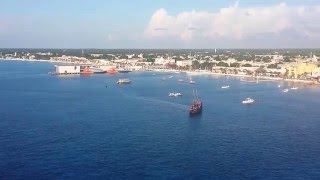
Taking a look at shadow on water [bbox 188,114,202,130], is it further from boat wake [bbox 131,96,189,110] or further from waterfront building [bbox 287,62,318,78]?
waterfront building [bbox 287,62,318,78]

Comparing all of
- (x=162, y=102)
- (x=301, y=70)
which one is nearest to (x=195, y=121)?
(x=162, y=102)

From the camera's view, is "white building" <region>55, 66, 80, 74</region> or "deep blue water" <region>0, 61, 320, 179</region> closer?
"deep blue water" <region>0, 61, 320, 179</region>

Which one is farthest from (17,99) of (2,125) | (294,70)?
(294,70)

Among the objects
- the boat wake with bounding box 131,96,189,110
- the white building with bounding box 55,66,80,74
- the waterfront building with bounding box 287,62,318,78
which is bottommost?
the boat wake with bounding box 131,96,189,110

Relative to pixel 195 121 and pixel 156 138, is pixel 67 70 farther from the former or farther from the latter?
pixel 156 138

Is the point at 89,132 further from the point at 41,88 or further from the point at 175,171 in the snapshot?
the point at 41,88

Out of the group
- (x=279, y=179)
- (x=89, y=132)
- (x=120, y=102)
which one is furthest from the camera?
(x=120, y=102)


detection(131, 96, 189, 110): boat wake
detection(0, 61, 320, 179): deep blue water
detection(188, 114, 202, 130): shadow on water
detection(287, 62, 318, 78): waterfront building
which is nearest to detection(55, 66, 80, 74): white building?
detection(287, 62, 318, 78): waterfront building

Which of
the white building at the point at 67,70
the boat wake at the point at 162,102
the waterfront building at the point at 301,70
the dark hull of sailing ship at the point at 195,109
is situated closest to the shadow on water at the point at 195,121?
the dark hull of sailing ship at the point at 195,109
